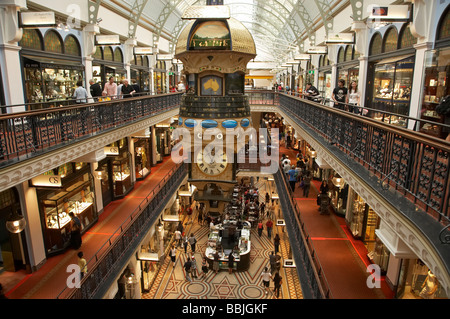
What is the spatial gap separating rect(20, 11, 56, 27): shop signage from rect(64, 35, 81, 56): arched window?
3816 millimetres

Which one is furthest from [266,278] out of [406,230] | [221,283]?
[406,230]

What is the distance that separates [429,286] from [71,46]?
14.6 meters

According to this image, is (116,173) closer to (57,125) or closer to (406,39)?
(57,125)

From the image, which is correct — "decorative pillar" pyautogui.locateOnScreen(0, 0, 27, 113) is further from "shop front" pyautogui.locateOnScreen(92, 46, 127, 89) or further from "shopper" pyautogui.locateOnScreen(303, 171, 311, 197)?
"shopper" pyautogui.locateOnScreen(303, 171, 311, 197)

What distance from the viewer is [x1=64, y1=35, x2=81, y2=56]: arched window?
12.7 metres

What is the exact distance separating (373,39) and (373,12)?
3.95 m

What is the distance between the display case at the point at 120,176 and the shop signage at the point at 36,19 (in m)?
7.39

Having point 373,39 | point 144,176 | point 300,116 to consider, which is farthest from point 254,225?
point 373,39

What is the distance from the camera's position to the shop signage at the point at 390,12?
26.8ft

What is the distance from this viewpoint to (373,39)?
11.7 m

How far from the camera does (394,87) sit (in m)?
9.91

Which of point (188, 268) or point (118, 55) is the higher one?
point (118, 55)
